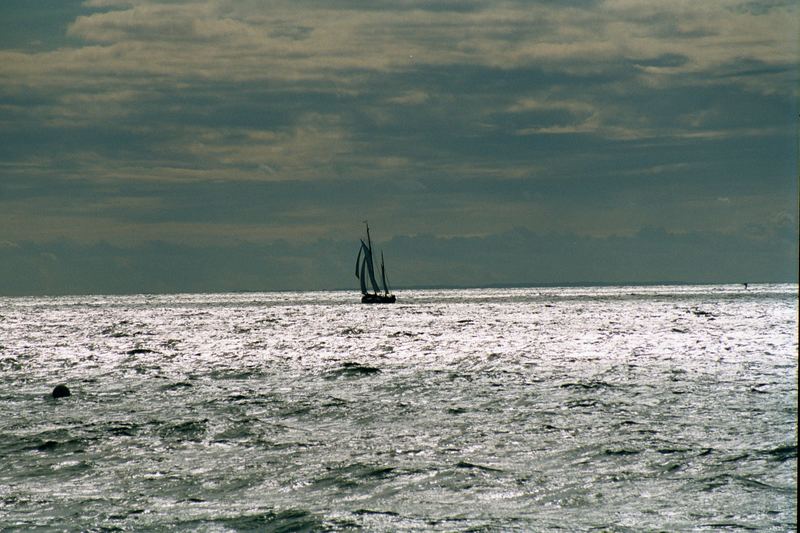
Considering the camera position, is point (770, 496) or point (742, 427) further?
point (742, 427)

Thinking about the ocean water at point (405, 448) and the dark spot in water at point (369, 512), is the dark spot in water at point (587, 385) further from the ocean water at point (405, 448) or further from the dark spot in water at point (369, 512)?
the dark spot in water at point (369, 512)

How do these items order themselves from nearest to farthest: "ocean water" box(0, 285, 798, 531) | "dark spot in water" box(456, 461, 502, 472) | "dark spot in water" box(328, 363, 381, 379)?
"ocean water" box(0, 285, 798, 531), "dark spot in water" box(456, 461, 502, 472), "dark spot in water" box(328, 363, 381, 379)

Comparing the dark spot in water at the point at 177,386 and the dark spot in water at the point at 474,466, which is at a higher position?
the dark spot in water at the point at 474,466

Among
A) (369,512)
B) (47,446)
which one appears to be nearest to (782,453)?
(369,512)

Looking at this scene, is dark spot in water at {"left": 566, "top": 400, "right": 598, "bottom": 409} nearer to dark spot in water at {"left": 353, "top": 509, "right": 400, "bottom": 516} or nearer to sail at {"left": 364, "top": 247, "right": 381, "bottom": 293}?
dark spot in water at {"left": 353, "top": 509, "right": 400, "bottom": 516}

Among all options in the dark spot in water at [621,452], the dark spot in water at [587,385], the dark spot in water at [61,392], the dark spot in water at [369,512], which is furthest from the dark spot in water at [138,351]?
the dark spot in water at [369,512]

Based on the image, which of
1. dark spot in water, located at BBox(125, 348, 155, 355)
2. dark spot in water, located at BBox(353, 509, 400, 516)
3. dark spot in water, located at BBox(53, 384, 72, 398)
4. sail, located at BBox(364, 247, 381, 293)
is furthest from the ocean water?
sail, located at BBox(364, 247, 381, 293)

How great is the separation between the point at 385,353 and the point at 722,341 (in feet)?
77.6

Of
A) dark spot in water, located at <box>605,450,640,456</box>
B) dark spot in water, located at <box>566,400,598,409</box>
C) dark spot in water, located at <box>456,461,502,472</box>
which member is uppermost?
dark spot in water, located at <box>605,450,640,456</box>

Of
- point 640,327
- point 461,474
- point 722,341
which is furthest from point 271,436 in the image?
point 640,327

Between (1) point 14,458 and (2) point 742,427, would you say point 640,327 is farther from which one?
(1) point 14,458

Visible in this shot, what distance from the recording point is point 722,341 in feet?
211

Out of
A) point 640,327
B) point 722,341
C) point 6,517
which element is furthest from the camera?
point 640,327

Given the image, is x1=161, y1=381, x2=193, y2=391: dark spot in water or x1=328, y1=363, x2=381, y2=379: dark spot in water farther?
x1=328, y1=363, x2=381, y2=379: dark spot in water
